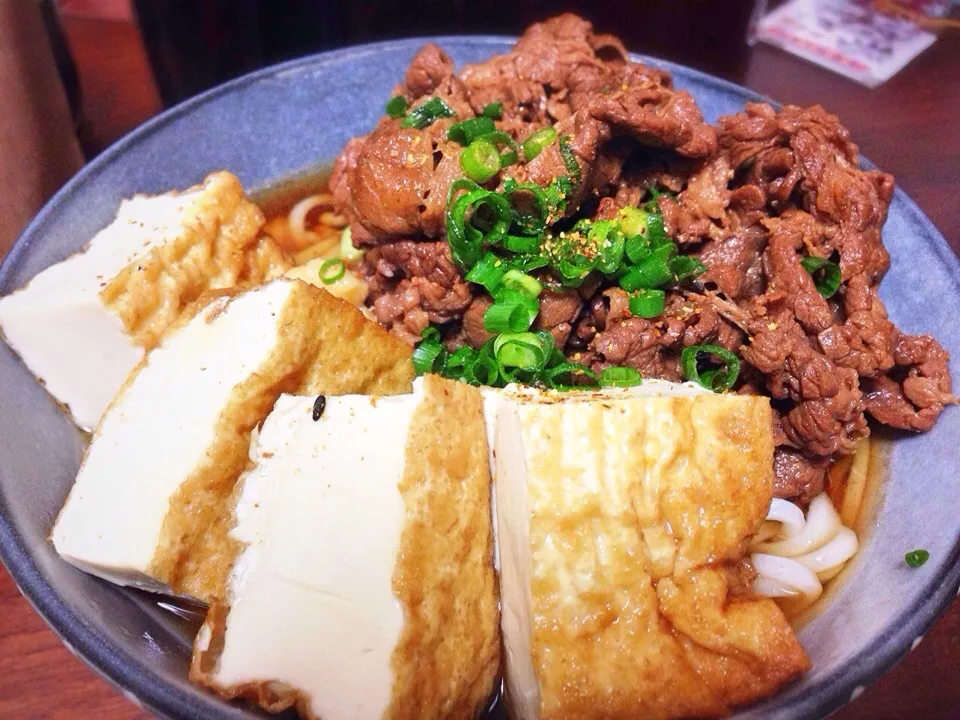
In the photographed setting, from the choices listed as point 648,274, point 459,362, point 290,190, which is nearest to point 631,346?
point 648,274

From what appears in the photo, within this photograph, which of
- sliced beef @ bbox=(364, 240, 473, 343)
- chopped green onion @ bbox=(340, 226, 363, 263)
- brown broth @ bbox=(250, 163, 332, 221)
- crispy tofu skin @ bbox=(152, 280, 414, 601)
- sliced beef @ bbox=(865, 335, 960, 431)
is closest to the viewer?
crispy tofu skin @ bbox=(152, 280, 414, 601)

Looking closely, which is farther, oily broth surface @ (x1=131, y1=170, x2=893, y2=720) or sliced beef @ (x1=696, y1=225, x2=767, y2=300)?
sliced beef @ (x1=696, y1=225, x2=767, y2=300)

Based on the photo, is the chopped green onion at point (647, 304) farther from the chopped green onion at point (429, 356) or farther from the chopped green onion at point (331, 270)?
the chopped green onion at point (331, 270)

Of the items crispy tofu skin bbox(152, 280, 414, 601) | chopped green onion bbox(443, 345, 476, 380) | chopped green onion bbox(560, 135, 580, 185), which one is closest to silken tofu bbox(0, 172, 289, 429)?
crispy tofu skin bbox(152, 280, 414, 601)

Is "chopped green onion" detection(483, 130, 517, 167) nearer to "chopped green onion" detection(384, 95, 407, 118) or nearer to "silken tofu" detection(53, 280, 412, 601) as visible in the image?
"chopped green onion" detection(384, 95, 407, 118)

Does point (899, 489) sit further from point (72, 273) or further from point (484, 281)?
point (72, 273)

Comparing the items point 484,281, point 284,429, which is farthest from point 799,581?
point 284,429
